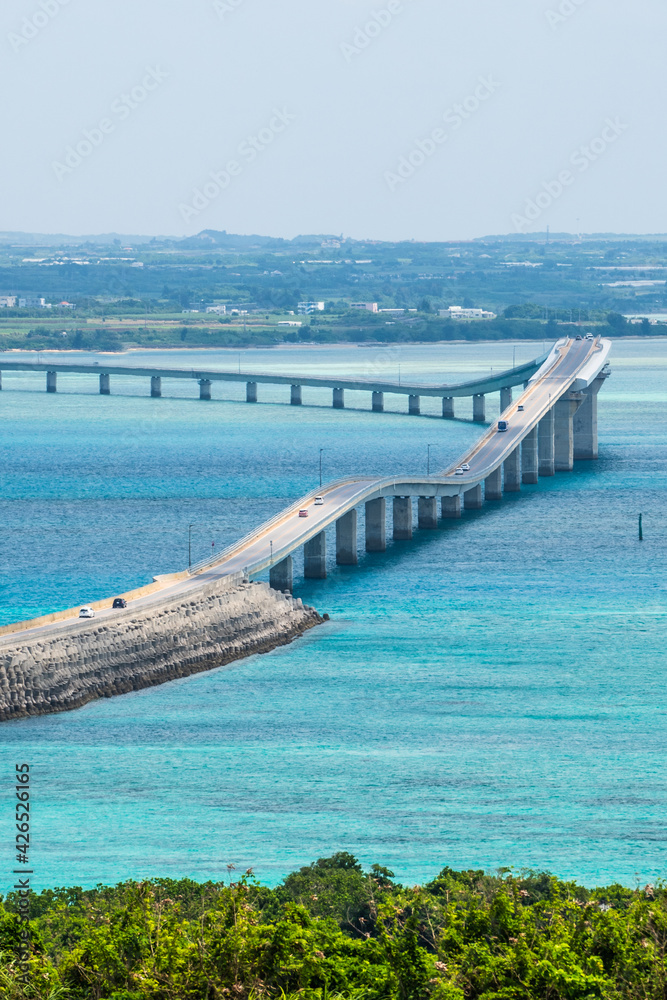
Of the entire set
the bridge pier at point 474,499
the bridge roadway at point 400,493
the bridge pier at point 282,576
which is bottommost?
the bridge pier at point 474,499

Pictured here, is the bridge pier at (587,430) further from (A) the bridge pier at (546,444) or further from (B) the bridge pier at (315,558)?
(B) the bridge pier at (315,558)

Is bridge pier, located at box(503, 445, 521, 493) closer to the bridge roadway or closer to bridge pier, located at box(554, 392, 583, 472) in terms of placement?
the bridge roadway

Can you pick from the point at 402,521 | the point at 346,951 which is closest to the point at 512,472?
the point at 402,521

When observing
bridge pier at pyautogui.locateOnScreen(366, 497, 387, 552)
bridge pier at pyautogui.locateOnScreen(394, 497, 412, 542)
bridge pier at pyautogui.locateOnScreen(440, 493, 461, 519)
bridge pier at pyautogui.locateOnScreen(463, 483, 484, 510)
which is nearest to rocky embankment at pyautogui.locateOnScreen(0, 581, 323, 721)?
bridge pier at pyautogui.locateOnScreen(366, 497, 387, 552)

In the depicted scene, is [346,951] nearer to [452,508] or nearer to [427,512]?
[427,512]

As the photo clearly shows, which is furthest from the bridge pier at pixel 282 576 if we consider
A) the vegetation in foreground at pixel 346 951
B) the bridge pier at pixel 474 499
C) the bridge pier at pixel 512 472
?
the bridge pier at pixel 512 472

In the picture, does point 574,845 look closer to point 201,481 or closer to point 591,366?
point 201,481

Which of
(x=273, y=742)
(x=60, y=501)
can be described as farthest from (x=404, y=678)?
(x=60, y=501)
